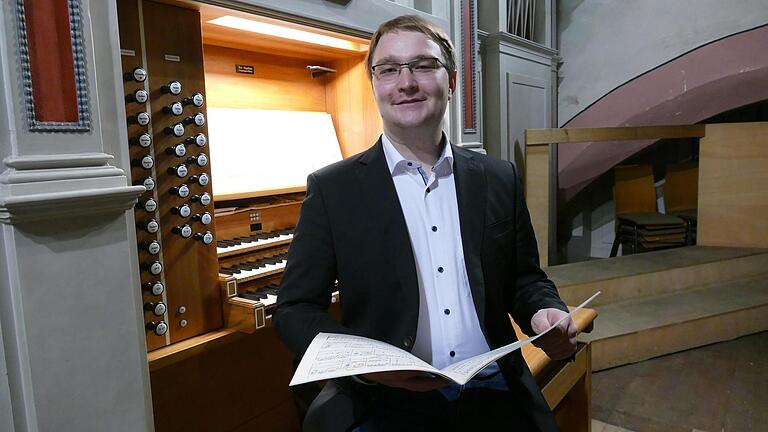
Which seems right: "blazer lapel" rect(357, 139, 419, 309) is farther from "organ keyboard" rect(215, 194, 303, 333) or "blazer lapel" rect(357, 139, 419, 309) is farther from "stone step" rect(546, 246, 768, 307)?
"stone step" rect(546, 246, 768, 307)

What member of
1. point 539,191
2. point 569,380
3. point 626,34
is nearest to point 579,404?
point 569,380

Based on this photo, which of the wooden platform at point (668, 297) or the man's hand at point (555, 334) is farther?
the wooden platform at point (668, 297)

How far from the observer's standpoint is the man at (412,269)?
1.15 m

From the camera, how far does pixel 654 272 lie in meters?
3.59

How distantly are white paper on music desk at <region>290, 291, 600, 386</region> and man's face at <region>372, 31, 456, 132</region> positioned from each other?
1.64 ft

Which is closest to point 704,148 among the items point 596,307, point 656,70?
point 656,70

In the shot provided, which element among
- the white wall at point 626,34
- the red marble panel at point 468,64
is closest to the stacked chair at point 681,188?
the white wall at point 626,34

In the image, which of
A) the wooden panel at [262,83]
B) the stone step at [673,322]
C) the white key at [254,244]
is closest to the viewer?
the white key at [254,244]

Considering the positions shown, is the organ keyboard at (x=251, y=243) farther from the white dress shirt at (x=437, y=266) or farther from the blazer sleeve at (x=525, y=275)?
the blazer sleeve at (x=525, y=275)

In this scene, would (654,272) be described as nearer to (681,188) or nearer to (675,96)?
Result: (681,188)

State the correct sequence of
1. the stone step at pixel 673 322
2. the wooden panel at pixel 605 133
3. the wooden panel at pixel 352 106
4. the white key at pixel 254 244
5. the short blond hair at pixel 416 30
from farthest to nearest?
the wooden panel at pixel 605 133, the stone step at pixel 673 322, the wooden panel at pixel 352 106, the white key at pixel 254 244, the short blond hair at pixel 416 30

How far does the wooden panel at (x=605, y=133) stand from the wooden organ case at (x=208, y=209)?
1438 mm

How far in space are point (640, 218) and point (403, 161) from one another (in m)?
3.67

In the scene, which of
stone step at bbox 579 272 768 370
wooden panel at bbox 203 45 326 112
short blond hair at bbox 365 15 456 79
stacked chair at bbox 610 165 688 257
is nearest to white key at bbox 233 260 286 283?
wooden panel at bbox 203 45 326 112
